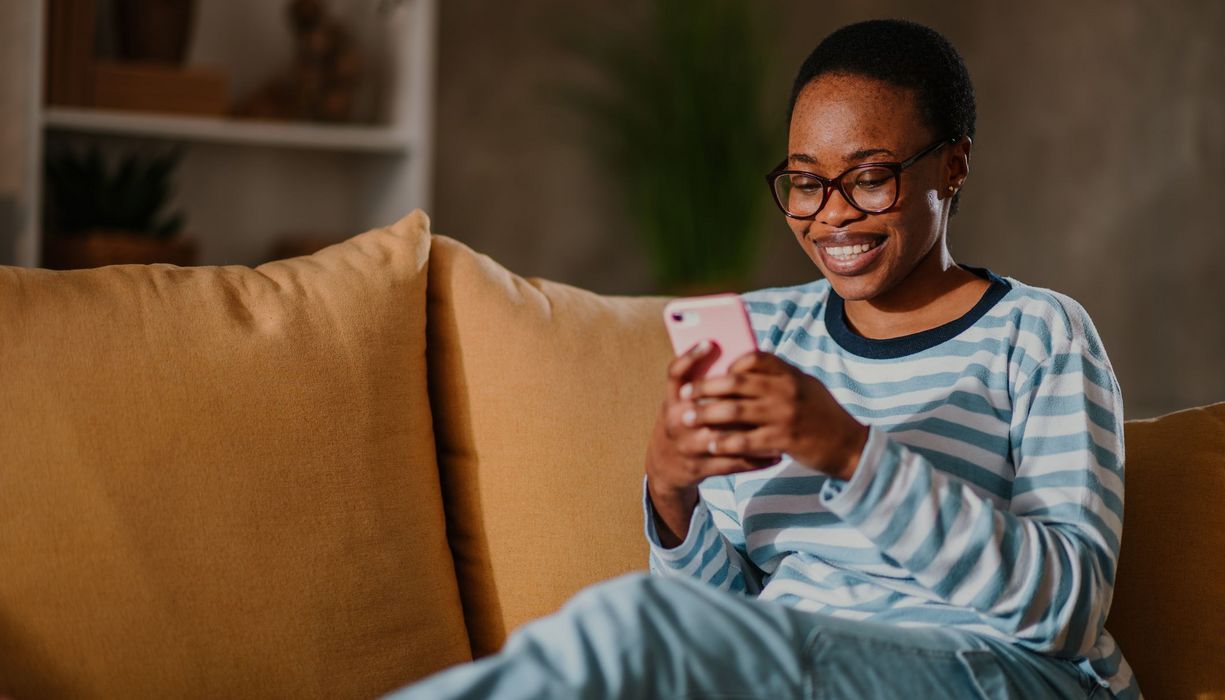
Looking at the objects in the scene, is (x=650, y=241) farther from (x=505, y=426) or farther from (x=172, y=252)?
(x=505, y=426)

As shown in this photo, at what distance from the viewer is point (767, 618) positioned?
964mm

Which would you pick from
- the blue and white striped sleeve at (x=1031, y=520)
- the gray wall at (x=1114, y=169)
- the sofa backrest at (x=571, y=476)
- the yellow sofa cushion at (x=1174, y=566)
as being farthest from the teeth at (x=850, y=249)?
the gray wall at (x=1114, y=169)

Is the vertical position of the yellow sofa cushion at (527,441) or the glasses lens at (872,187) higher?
the glasses lens at (872,187)

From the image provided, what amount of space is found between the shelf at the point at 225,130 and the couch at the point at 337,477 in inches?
43.8

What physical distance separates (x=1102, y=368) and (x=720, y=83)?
1982mm

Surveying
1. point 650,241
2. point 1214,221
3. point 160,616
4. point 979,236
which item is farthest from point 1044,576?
point 1214,221

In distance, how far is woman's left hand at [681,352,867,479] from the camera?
0.97 m

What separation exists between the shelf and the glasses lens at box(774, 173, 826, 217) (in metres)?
1.54

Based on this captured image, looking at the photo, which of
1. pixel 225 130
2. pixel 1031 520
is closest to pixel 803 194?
pixel 1031 520

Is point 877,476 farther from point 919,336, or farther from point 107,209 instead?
point 107,209

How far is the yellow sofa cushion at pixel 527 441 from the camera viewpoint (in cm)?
139

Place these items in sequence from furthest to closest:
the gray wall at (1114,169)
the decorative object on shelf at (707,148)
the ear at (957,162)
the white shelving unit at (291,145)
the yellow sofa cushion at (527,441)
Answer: the gray wall at (1114,169), the decorative object on shelf at (707,148), the white shelving unit at (291,145), the yellow sofa cushion at (527,441), the ear at (957,162)

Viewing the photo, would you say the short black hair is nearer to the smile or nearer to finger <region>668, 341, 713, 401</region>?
the smile

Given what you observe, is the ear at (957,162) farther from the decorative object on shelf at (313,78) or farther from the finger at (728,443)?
the decorative object on shelf at (313,78)
